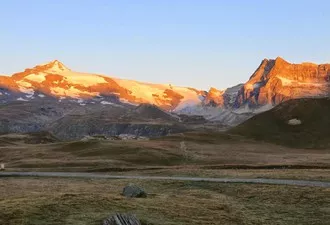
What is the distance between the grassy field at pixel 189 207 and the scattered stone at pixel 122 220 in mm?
1207

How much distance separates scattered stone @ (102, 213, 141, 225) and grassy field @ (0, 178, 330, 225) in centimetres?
121

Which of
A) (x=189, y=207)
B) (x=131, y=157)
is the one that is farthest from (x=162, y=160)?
(x=189, y=207)

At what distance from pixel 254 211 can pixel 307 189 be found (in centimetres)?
967

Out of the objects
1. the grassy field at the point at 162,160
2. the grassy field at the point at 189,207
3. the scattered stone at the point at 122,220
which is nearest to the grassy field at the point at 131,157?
the grassy field at the point at 162,160

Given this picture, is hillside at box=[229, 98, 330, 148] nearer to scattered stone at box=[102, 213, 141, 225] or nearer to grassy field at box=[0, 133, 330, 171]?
grassy field at box=[0, 133, 330, 171]

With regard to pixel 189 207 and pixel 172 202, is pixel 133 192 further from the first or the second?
pixel 189 207

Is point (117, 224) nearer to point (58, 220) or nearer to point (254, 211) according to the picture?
point (58, 220)

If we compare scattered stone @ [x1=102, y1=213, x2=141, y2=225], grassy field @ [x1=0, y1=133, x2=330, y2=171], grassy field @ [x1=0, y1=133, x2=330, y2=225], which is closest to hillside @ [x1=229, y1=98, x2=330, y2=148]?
grassy field @ [x1=0, y1=133, x2=330, y2=171]

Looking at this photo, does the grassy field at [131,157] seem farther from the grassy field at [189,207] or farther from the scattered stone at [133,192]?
the scattered stone at [133,192]

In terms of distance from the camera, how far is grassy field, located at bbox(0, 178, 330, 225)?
1248 inches

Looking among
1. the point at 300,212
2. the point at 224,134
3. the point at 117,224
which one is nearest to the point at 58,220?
the point at 117,224

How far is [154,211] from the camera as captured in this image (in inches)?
1384

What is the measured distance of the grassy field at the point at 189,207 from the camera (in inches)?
1248

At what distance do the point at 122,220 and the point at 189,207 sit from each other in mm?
9706
